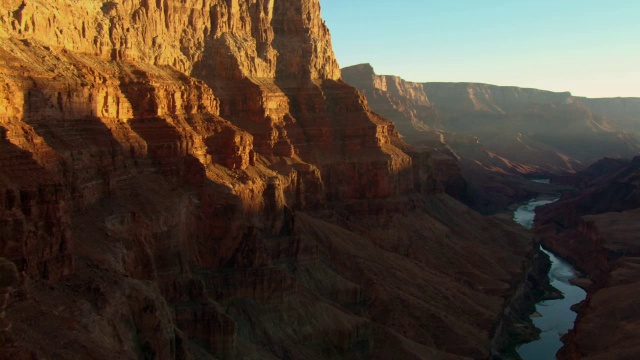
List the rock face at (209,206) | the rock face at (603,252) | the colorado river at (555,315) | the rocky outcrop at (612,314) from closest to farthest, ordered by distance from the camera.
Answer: the rock face at (209,206) < the rocky outcrop at (612,314) < the rock face at (603,252) < the colorado river at (555,315)

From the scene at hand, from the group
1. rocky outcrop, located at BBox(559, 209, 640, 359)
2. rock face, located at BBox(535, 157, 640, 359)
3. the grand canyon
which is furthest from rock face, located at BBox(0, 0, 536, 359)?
rock face, located at BBox(535, 157, 640, 359)

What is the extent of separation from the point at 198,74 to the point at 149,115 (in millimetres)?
22618

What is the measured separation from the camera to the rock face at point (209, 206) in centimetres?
3909

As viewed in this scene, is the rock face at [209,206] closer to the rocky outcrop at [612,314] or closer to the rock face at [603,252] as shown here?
the rocky outcrop at [612,314]

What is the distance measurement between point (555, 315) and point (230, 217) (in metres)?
49.8

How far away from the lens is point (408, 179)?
114 metres

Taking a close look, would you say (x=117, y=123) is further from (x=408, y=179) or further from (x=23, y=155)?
(x=408, y=179)

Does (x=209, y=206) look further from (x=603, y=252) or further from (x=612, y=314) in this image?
(x=603, y=252)

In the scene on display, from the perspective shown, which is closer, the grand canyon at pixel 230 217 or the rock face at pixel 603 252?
the grand canyon at pixel 230 217

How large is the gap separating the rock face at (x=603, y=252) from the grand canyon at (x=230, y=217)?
52cm

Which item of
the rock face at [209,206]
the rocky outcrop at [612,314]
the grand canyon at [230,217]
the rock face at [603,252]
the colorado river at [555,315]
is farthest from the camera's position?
the colorado river at [555,315]

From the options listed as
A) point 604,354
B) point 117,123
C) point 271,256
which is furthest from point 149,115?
point 604,354

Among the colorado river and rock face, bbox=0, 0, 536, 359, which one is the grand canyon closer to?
rock face, bbox=0, 0, 536, 359

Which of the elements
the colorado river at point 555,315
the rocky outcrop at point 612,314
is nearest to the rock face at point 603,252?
the rocky outcrop at point 612,314
